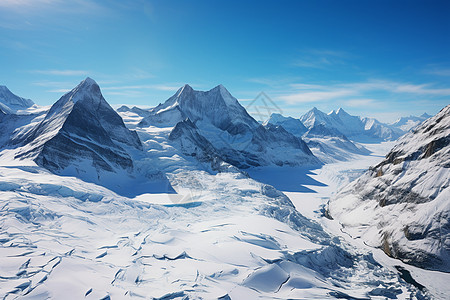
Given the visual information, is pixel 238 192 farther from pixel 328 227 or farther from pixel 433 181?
pixel 433 181

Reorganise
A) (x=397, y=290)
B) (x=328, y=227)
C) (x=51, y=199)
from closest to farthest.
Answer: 1. (x=397, y=290)
2. (x=51, y=199)
3. (x=328, y=227)

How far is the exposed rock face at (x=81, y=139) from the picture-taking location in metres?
58.2

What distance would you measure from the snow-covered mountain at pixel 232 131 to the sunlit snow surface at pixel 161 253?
9200 centimetres

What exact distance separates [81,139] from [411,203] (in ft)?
244

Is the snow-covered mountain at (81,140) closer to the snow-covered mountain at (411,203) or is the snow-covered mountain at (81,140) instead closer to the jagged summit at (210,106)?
the snow-covered mountain at (411,203)

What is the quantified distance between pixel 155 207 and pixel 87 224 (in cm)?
1410

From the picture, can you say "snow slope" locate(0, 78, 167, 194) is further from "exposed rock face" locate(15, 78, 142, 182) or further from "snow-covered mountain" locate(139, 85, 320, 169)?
"snow-covered mountain" locate(139, 85, 320, 169)

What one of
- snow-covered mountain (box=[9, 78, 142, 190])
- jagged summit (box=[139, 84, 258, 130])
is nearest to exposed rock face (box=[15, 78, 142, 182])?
snow-covered mountain (box=[9, 78, 142, 190])

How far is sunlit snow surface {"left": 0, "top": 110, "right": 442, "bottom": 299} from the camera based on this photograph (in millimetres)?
18844

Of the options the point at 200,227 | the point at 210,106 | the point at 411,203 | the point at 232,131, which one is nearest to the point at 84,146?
the point at 200,227

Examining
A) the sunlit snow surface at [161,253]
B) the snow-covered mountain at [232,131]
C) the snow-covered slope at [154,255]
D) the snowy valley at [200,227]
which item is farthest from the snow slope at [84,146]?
the snow-covered mountain at [232,131]

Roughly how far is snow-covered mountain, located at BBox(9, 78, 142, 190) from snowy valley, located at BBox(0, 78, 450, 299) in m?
0.40

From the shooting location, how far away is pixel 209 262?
2372cm

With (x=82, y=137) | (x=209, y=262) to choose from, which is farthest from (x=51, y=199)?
(x=82, y=137)
